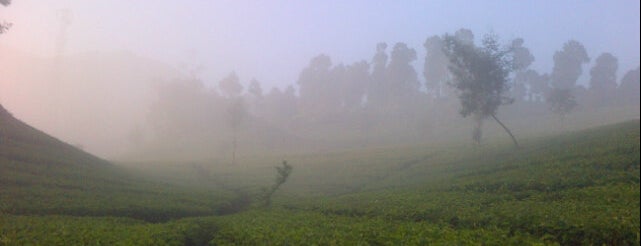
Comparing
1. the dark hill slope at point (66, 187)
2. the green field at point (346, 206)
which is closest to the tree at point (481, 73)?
the green field at point (346, 206)

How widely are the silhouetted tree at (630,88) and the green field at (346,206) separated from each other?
110572 mm

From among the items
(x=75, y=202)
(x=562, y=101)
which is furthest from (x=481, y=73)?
(x=75, y=202)

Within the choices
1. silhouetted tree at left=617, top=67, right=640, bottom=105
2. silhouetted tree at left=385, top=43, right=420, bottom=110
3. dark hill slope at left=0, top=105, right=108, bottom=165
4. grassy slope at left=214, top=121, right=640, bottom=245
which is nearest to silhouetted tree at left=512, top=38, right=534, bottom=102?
silhouetted tree at left=617, top=67, right=640, bottom=105

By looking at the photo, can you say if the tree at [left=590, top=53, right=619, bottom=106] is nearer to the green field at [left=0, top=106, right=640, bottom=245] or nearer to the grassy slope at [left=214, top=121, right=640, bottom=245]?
the green field at [left=0, top=106, right=640, bottom=245]

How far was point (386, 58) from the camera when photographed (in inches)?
7648

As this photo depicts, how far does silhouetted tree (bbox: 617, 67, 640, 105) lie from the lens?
476 feet

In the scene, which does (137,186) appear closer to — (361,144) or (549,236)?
(549,236)

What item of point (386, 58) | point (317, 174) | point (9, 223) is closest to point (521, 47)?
point (386, 58)

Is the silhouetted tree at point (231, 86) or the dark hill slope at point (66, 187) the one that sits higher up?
the silhouetted tree at point (231, 86)

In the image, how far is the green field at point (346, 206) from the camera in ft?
68.3

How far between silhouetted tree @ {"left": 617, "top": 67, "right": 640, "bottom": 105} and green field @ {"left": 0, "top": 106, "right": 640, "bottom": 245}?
111 metres

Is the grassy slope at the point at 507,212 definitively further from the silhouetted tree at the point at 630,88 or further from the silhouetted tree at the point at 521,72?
the silhouetted tree at the point at 521,72

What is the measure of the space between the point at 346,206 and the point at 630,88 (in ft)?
515

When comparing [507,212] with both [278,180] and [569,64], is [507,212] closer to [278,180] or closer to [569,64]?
[278,180]
